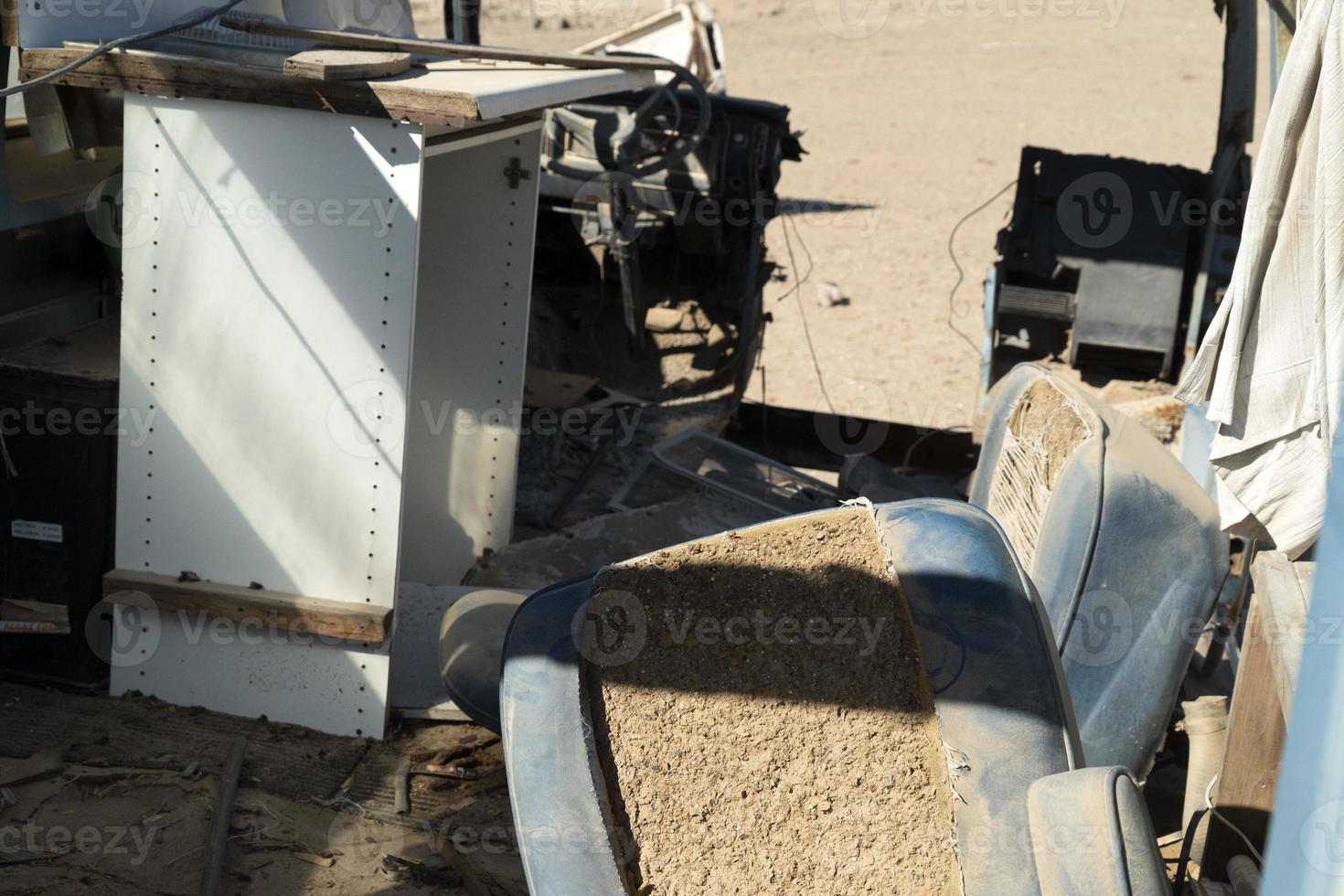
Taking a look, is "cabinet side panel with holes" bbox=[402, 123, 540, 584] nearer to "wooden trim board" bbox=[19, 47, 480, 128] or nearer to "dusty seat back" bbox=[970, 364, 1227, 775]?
"wooden trim board" bbox=[19, 47, 480, 128]

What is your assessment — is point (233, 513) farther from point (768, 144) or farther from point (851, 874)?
point (768, 144)

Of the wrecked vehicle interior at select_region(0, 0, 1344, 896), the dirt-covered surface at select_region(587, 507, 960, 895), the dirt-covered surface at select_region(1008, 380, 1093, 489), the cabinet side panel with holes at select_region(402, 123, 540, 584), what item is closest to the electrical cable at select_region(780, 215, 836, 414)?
the wrecked vehicle interior at select_region(0, 0, 1344, 896)

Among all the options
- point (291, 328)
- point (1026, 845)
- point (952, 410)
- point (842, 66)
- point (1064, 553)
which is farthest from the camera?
point (842, 66)

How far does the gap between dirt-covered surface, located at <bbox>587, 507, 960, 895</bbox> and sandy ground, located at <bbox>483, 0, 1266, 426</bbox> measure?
15.5 feet

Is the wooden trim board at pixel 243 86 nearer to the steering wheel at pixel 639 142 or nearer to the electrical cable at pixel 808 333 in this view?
the steering wheel at pixel 639 142

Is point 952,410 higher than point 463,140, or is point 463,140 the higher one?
point 463,140

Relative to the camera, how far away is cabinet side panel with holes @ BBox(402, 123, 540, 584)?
468 cm

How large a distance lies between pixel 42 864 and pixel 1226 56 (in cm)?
601

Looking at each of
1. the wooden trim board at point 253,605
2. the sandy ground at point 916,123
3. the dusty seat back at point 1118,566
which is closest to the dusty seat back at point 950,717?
the dusty seat back at point 1118,566

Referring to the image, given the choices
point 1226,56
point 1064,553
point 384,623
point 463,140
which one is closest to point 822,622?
point 1064,553

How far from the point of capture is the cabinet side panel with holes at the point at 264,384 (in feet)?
11.3

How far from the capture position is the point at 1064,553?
303 centimetres

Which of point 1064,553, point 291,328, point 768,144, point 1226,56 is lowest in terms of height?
point 1064,553

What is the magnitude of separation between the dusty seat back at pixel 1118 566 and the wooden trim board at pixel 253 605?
74.2 inches
